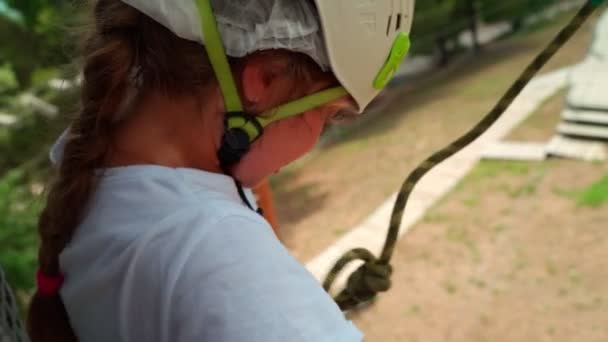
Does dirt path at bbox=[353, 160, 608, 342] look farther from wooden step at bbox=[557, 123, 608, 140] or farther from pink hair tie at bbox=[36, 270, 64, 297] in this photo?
pink hair tie at bbox=[36, 270, 64, 297]

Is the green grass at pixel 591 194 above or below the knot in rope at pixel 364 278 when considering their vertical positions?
below

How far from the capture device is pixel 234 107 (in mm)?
773

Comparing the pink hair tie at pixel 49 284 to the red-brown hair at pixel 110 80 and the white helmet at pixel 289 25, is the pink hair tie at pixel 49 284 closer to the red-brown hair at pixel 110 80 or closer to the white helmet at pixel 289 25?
the red-brown hair at pixel 110 80

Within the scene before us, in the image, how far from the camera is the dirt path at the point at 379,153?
14.5 feet

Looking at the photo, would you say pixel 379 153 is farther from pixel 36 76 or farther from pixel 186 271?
pixel 186 271

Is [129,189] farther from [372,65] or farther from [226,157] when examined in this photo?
[372,65]

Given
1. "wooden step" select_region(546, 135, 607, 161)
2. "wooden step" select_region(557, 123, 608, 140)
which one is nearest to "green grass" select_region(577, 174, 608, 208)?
"wooden step" select_region(546, 135, 607, 161)

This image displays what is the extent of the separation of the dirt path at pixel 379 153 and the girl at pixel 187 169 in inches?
121

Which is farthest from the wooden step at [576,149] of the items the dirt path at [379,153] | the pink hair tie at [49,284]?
the pink hair tie at [49,284]

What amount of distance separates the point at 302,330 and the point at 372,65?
1.34 feet

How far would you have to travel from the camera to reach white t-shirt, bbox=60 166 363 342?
62 centimetres

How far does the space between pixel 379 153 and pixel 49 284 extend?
4.77 metres

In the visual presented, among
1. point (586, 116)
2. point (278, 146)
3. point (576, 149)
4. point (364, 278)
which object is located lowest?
point (576, 149)

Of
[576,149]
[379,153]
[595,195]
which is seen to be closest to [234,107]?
[595,195]
